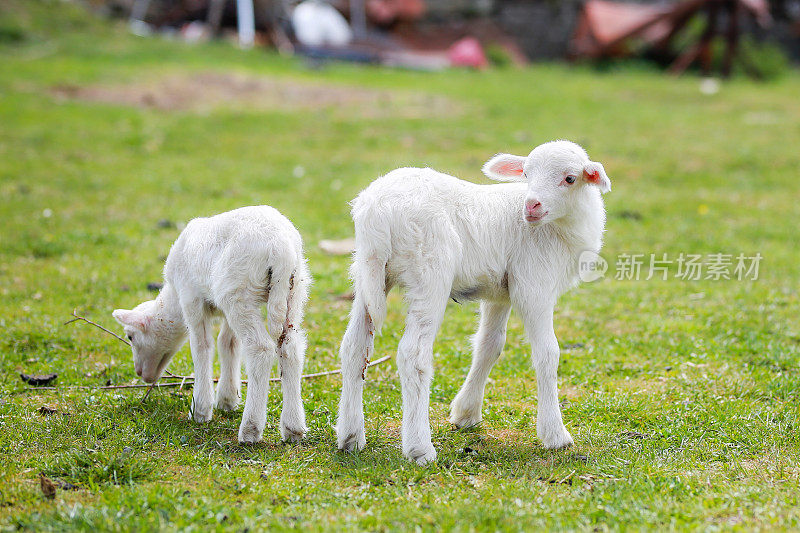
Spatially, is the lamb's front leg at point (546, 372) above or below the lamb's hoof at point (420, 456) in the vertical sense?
above

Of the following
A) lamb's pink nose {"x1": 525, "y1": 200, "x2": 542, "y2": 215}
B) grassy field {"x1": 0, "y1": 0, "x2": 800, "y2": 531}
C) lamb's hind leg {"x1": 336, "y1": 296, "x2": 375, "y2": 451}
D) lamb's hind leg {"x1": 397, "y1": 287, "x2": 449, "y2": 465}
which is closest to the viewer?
grassy field {"x1": 0, "y1": 0, "x2": 800, "y2": 531}

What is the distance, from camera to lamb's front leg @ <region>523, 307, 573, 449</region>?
5.53 m

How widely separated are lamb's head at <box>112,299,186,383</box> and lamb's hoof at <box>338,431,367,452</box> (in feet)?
5.16

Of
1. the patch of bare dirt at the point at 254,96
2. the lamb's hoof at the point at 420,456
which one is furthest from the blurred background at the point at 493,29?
the lamb's hoof at the point at 420,456

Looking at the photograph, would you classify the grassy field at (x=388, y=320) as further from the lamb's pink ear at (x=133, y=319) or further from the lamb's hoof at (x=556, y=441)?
the lamb's pink ear at (x=133, y=319)

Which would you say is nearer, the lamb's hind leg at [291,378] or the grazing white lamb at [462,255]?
the grazing white lamb at [462,255]

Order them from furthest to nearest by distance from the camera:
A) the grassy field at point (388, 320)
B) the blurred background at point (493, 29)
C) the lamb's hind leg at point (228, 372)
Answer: the blurred background at point (493, 29) < the lamb's hind leg at point (228, 372) < the grassy field at point (388, 320)

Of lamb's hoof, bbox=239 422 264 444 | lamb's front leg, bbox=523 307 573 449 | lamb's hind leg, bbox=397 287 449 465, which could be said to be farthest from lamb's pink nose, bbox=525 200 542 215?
lamb's hoof, bbox=239 422 264 444

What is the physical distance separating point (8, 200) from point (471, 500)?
9282 millimetres

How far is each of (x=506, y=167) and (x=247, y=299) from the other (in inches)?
76.8

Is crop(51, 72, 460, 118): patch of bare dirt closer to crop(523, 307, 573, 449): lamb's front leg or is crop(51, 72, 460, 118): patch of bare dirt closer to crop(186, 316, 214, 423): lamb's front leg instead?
crop(186, 316, 214, 423): lamb's front leg

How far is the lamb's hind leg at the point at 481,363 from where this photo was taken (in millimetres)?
5988

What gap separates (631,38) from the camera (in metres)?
24.8

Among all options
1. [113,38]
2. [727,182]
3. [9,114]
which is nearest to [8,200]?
[9,114]
